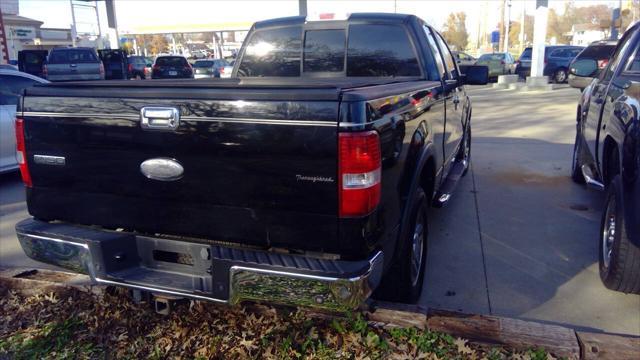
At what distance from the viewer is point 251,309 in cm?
343

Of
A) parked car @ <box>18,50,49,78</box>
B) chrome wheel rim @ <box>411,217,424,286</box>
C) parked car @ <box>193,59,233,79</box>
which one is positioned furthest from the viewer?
parked car @ <box>193,59,233,79</box>

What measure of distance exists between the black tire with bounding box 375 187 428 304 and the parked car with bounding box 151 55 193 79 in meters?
22.0

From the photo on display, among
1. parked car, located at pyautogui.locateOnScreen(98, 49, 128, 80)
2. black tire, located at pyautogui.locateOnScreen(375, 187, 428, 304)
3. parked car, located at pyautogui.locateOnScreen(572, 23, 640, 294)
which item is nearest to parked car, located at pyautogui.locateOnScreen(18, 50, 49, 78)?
parked car, located at pyautogui.locateOnScreen(98, 49, 128, 80)

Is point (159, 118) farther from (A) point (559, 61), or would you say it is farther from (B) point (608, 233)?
(A) point (559, 61)

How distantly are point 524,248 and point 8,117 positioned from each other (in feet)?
21.2

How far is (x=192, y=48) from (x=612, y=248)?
9455cm

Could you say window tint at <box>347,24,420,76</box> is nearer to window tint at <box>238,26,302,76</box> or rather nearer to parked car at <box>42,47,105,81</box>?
window tint at <box>238,26,302,76</box>

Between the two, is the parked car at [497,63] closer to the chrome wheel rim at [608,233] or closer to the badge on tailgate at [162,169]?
the chrome wheel rim at [608,233]

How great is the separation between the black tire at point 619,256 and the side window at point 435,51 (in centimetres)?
178

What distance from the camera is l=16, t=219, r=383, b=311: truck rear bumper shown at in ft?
8.20

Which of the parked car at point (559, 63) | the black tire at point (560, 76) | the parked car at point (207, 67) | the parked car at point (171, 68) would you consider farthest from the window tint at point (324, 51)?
the parked car at point (207, 67)

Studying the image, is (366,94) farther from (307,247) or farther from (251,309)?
(251,309)

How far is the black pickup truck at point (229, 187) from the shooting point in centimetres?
248

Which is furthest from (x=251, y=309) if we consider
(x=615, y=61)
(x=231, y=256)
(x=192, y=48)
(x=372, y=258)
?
(x=192, y=48)
